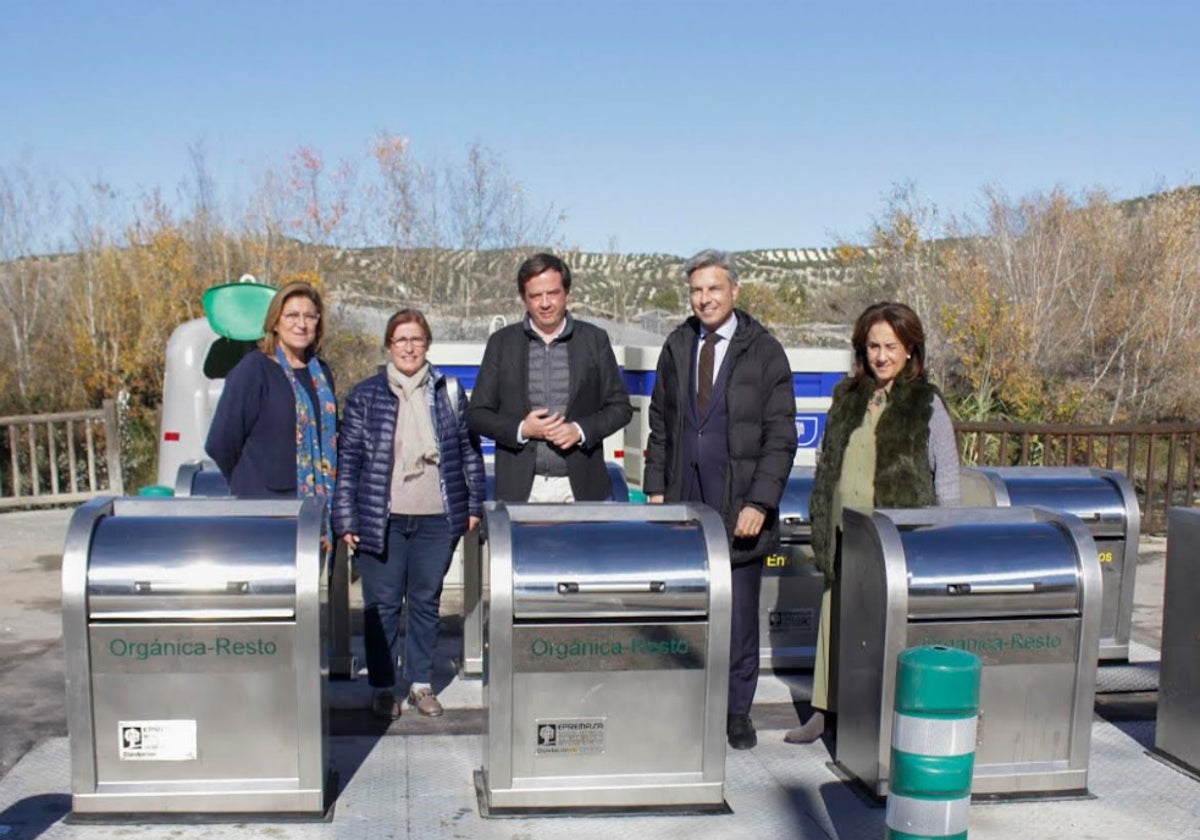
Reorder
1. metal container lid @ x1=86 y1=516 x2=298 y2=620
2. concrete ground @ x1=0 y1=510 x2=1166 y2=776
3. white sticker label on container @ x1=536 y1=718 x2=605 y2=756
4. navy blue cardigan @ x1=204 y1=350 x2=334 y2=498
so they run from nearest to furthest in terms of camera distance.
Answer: metal container lid @ x1=86 y1=516 x2=298 y2=620 < white sticker label on container @ x1=536 y1=718 x2=605 y2=756 < navy blue cardigan @ x1=204 y1=350 x2=334 y2=498 < concrete ground @ x1=0 y1=510 x2=1166 y2=776

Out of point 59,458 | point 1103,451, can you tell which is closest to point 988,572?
point 59,458

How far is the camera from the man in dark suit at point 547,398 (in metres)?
5.21

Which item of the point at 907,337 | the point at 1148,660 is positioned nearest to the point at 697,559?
the point at 907,337

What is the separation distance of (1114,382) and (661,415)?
41.6 feet

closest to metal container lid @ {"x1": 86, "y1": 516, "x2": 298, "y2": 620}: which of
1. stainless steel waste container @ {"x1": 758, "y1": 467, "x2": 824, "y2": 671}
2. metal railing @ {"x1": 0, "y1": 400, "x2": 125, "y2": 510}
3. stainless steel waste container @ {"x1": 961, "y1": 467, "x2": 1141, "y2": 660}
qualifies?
stainless steel waste container @ {"x1": 758, "y1": 467, "x2": 824, "y2": 671}

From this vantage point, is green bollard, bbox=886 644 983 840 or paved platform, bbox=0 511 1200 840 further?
paved platform, bbox=0 511 1200 840

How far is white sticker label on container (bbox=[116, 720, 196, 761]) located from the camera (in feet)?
13.6

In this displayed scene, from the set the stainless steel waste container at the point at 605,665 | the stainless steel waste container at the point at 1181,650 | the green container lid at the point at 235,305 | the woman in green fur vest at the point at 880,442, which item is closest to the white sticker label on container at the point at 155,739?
the stainless steel waste container at the point at 605,665

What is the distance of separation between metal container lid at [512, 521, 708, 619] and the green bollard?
1.13 metres

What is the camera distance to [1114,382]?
635 inches

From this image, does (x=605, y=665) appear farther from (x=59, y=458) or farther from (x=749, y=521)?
(x=59, y=458)

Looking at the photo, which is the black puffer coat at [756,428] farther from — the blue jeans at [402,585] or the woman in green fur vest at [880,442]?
the blue jeans at [402,585]

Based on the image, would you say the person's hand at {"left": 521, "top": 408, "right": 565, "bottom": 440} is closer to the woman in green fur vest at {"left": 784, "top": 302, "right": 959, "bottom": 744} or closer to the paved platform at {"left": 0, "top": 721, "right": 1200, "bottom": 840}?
the woman in green fur vest at {"left": 784, "top": 302, "right": 959, "bottom": 744}

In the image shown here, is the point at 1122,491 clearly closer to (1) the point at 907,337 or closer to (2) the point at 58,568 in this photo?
(1) the point at 907,337
